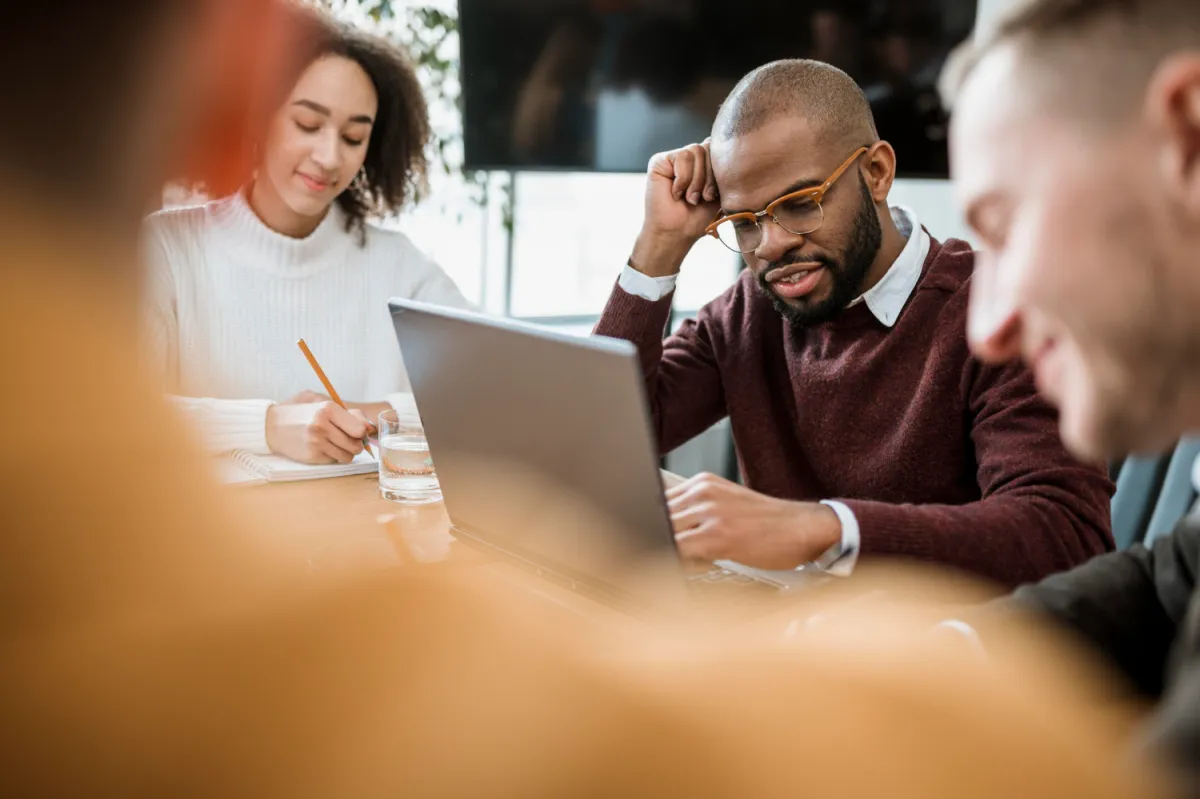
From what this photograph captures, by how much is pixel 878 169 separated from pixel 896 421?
1.23 feet

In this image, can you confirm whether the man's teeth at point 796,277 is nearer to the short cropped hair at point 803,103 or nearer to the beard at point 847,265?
the beard at point 847,265

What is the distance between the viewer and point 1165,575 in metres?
0.88

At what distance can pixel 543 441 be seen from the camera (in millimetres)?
986

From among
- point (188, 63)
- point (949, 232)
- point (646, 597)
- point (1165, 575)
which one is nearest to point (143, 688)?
point (188, 63)

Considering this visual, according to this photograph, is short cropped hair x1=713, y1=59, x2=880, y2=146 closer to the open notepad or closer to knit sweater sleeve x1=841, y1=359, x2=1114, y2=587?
knit sweater sleeve x1=841, y1=359, x2=1114, y2=587

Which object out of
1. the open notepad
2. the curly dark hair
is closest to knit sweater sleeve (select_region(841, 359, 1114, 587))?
the open notepad

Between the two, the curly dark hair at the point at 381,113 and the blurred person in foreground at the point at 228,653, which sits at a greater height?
the curly dark hair at the point at 381,113

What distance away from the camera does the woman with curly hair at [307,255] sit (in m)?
2.00

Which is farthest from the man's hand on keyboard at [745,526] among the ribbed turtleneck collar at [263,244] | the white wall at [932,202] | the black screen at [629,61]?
the white wall at [932,202]

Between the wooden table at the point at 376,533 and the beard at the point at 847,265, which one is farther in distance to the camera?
the beard at the point at 847,265

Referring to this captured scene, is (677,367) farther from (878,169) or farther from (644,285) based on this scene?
(878,169)

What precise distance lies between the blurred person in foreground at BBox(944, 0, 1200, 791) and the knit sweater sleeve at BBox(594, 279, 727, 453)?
100 cm

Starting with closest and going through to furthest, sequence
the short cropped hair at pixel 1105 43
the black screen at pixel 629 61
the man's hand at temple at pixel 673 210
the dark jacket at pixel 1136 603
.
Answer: the short cropped hair at pixel 1105 43 < the dark jacket at pixel 1136 603 < the man's hand at temple at pixel 673 210 < the black screen at pixel 629 61

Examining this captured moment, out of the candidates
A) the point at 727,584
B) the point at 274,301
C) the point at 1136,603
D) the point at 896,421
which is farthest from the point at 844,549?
the point at 274,301
